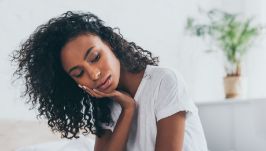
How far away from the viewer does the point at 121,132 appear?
1.21 m

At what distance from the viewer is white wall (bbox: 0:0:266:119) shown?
1.68 m

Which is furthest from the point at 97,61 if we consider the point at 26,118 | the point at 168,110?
the point at 26,118

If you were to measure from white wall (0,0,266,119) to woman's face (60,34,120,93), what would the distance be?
2.06 feet

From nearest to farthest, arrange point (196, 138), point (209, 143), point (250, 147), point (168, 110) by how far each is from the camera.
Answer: point (168, 110) → point (196, 138) → point (250, 147) → point (209, 143)

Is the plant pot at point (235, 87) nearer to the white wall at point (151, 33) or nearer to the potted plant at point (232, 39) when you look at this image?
the potted plant at point (232, 39)

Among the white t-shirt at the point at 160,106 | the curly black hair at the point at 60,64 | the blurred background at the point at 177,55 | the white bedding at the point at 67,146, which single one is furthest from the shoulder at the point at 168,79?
the blurred background at the point at 177,55

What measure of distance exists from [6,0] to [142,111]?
0.89 metres

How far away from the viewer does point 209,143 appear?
6.97 feet

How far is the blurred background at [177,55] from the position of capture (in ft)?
5.51

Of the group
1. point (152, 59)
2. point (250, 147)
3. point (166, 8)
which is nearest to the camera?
point (152, 59)

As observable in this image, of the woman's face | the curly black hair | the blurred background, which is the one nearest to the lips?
the woman's face

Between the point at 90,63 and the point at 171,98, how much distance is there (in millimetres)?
252

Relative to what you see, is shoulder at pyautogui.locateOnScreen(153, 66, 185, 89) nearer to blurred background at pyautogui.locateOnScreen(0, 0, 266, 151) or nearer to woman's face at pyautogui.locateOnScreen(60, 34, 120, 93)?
woman's face at pyautogui.locateOnScreen(60, 34, 120, 93)

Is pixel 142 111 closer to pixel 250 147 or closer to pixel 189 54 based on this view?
pixel 250 147
